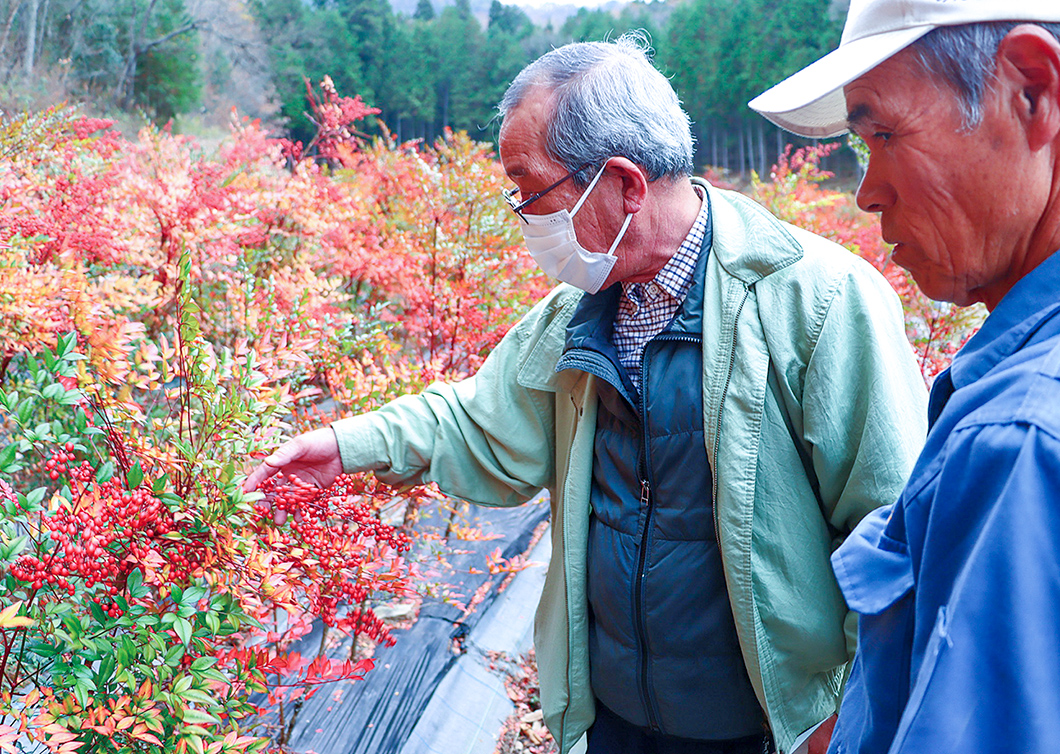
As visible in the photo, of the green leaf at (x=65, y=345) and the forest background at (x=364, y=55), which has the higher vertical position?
the forest background at (x=364, y=55)

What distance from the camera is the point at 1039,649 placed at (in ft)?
1.87

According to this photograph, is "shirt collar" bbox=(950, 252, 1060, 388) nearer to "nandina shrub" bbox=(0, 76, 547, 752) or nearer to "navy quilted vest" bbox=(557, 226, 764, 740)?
"navy quilted vest" bbox=(557, 226, 764, 740)

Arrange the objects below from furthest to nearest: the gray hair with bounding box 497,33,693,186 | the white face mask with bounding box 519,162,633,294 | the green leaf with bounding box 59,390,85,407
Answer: the white face mask with bounding box 519,162,633,294 → the gray hair with bounding box 497,33,693,186 → the green leaf with bounding box 59,390,85,407

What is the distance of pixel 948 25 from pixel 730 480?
0.88 metres

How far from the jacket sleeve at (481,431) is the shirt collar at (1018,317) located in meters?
1.18

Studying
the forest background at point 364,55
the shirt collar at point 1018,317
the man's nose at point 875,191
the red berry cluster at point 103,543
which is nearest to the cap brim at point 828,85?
the man's nose at point 875,191

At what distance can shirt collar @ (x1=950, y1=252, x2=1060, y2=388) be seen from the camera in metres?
0.73

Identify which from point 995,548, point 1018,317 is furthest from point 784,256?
point 995,548

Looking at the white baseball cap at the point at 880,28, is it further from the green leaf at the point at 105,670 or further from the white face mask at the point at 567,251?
the green leaf at the point at 105,670

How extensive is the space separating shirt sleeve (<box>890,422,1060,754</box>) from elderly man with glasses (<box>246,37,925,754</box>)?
2.50ft

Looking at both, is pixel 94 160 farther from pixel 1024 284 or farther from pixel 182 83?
pixel 182 83

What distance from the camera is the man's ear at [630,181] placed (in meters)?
1.58

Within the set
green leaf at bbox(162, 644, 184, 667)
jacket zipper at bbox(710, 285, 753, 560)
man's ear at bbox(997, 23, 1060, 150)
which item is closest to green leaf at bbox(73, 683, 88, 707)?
green leaf at bbox(162, 644, 184, 667)

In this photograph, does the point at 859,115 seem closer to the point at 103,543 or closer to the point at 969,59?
the point at 969,59
